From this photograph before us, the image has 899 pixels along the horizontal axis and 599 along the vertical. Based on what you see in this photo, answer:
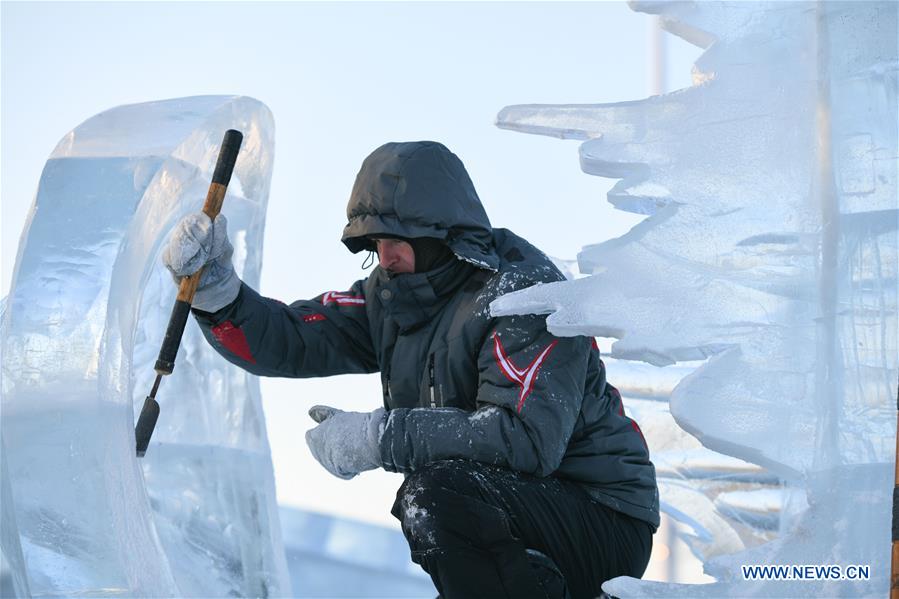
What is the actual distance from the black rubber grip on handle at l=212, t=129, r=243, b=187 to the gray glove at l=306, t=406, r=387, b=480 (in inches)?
25.7

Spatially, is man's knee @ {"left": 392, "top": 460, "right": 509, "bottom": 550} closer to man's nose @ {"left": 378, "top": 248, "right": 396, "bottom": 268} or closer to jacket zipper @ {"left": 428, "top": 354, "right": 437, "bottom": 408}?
jacket zipper @ {"left": 428, "top": 354, "right": 437, "bottom": 408}

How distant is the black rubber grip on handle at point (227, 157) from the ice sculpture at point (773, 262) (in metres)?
0.85

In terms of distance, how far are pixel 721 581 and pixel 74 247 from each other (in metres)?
1.57

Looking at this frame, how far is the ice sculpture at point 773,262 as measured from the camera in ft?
7.52

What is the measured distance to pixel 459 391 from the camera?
272 cm

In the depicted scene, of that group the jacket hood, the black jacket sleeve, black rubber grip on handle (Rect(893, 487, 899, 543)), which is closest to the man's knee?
the jacket hood

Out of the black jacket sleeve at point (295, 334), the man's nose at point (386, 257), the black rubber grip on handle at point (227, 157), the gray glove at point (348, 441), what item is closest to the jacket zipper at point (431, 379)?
the gray glove at point (348, 441)

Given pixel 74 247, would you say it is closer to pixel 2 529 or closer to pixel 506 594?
pixel 2 529

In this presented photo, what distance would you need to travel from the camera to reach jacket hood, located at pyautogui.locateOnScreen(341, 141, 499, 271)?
270 centimetres

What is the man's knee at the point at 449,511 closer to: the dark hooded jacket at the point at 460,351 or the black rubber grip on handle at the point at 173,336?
the dark hooded jacket at the point at 460,351

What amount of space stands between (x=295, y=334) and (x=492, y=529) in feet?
2.80

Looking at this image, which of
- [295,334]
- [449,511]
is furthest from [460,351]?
[295,334]

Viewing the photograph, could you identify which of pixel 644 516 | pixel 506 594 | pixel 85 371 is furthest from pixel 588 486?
pixel 85 371

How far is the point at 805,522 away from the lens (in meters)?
2.27
